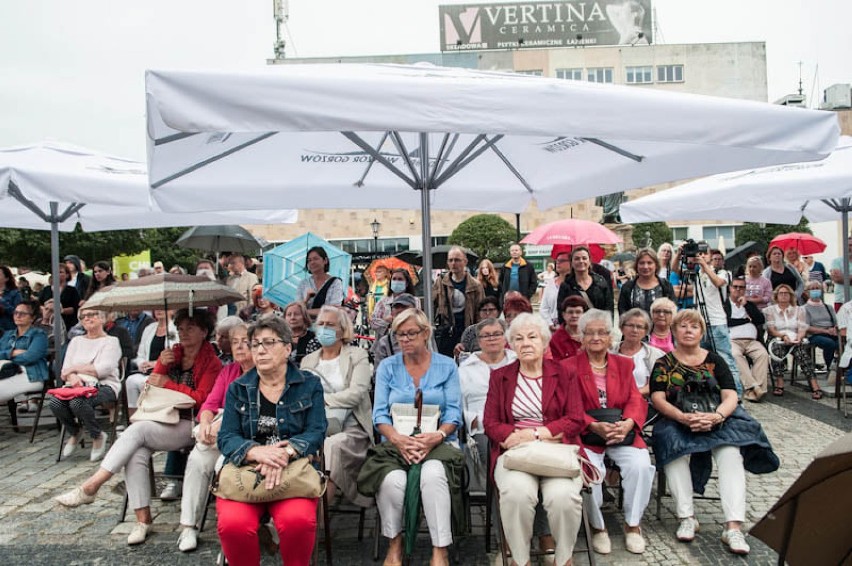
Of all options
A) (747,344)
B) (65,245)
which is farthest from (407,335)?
(65,245)

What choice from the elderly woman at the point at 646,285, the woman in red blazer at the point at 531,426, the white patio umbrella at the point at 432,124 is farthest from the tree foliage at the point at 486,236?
the woman in red blazer at the point at 531,426

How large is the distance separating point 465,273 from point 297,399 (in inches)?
155

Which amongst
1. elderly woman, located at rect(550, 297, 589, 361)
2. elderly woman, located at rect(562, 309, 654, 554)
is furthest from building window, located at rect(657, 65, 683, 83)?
elderly woman, located at rect(562, 309, 654, 554)

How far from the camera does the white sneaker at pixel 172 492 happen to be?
4.89m

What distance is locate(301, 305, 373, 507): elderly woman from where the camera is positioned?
164 inches

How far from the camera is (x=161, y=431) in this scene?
4.41 m

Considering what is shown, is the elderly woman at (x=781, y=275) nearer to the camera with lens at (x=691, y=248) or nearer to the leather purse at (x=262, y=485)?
the camera with lens at (x=691, y=248)

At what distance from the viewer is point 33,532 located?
4.32 m

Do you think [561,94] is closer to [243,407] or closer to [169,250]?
[243,407]

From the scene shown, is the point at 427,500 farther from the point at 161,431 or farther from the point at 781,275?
the point at 781,275

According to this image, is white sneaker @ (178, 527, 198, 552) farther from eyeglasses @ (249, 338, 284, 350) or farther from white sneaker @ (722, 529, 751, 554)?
white sneaker @ (722, 529, 751, 554)

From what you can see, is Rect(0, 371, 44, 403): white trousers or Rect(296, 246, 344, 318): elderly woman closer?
Rect(0, 371, 44, 403): white trousers

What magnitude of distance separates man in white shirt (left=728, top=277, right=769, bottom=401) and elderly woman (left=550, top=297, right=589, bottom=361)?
142 inches

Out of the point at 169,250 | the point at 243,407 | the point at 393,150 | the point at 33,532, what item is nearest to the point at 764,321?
the point at 393,150
